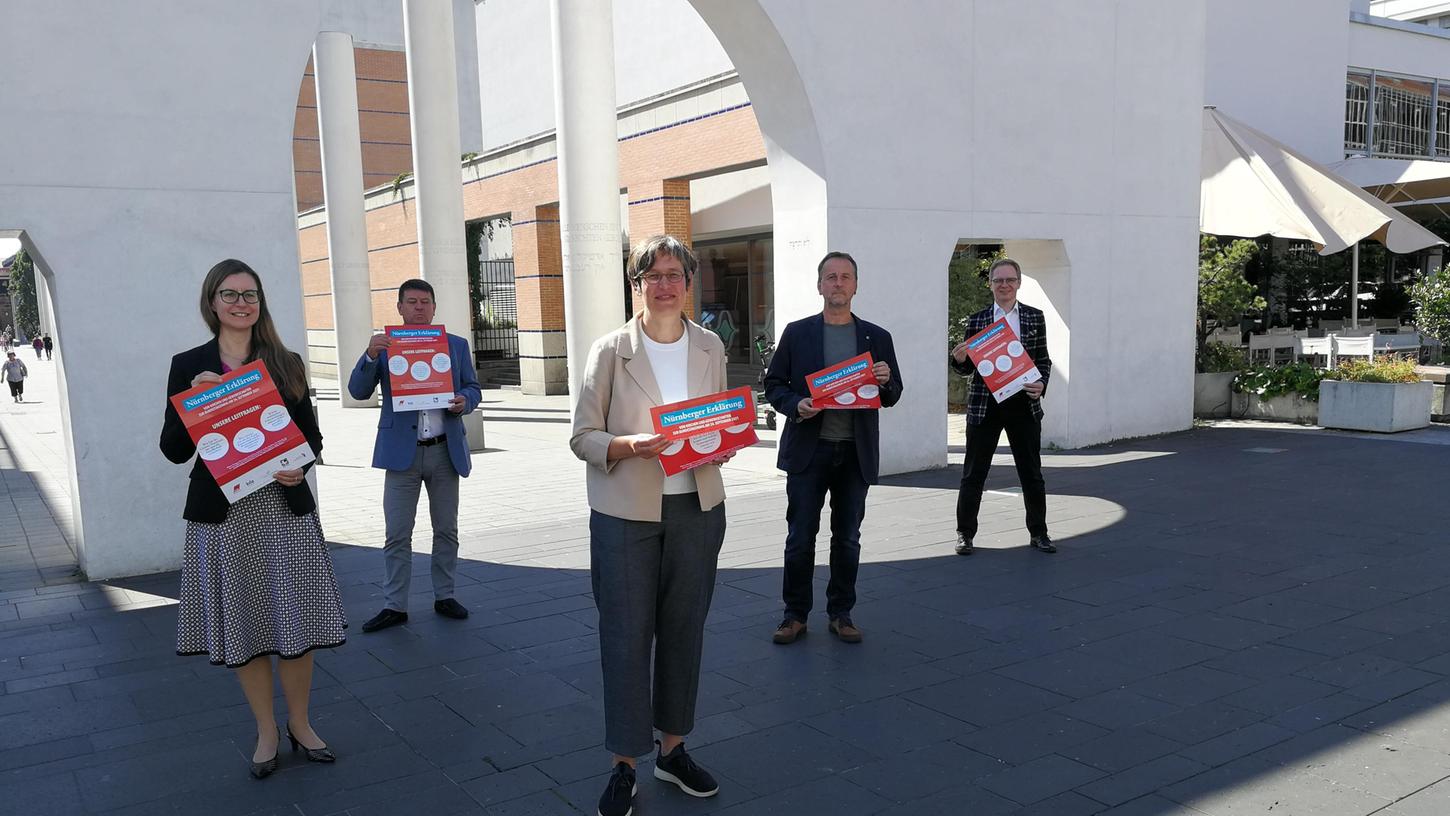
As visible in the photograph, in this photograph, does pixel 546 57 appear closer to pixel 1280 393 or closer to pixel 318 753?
pixel 1280 393

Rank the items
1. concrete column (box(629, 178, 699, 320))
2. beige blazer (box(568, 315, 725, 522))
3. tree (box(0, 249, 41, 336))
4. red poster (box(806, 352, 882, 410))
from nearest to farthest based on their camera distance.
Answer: beige blazer (box(568, 315, 725, 522)) → red poster (box(806, 352, 882, 410)) → concrete column (box(629, 178, 699, 320)) → tree (box(0, 249, 41, 336))

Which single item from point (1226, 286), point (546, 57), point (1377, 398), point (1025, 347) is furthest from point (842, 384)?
point (546, 57)

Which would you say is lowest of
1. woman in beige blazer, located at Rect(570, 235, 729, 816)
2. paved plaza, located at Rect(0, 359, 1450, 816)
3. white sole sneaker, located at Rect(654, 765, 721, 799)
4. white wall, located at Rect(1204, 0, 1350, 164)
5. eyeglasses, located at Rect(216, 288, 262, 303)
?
paved plaza, located at Rect(0, 359, 1450, 816)

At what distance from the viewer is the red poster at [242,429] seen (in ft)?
11.8

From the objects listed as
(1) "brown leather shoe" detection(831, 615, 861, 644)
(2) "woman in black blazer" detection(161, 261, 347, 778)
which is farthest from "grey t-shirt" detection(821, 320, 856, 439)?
(2) "woman in black blazer" detection(161, 261, 347, 778)

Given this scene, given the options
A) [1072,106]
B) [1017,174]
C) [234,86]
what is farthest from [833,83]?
[234,86]

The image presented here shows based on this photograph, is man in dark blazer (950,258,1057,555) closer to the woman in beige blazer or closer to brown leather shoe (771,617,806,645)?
brown leather shoe (771,617,806,645)

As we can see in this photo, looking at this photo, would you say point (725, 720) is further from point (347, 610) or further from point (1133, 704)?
point (347, 610)

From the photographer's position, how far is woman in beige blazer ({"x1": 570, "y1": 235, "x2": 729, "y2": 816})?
3412 mm

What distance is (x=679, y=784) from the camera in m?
3.64

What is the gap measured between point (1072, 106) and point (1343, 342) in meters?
5.80

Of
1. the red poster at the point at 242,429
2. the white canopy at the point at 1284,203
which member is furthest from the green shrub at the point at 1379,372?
the red poster at the point at 242,429

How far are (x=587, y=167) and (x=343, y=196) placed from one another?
1099 centimetres

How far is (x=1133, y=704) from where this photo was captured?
14.2ft
